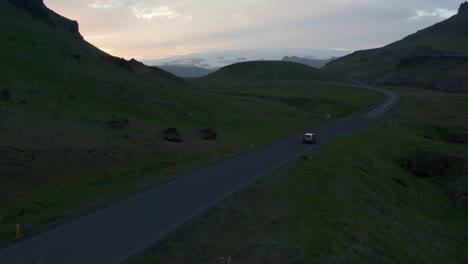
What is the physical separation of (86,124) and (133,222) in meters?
27.2

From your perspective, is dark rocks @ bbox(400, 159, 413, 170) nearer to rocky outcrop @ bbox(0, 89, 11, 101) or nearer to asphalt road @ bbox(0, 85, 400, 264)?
asphalt road @ bbox(0, 85, 400, 264)

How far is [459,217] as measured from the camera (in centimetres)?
3181

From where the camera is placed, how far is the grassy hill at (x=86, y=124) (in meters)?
24.3

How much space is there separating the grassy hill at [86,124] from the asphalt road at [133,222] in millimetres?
1495

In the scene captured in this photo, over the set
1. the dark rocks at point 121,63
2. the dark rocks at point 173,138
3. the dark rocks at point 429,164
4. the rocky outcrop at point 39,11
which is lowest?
the dark rocks at point 429,164

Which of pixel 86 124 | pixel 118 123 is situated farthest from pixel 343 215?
pixel 118 123

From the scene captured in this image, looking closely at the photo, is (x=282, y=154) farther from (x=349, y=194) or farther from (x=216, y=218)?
(x=216, y=218)

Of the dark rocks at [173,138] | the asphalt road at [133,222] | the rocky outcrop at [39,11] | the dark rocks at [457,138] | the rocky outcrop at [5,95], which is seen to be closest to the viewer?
the asphalt road at [133,222]

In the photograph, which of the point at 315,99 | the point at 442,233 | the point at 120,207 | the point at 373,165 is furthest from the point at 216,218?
the point at 315,99

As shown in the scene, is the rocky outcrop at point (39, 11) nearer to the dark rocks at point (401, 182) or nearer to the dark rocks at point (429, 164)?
the dark rocks at point (429, 164)

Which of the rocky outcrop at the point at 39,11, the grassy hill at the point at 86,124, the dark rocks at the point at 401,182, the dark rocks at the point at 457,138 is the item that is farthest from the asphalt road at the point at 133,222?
the rocky outcrop at the point at 39,11

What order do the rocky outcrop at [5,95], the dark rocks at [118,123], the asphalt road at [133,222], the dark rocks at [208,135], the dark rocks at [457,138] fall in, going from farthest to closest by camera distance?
the dark rocks at [457,138] < the dark rocks at [208,135] < the rocky outcrop at [5,95] < the dark rocks at [118,123] < the asphalt road at [133,222]

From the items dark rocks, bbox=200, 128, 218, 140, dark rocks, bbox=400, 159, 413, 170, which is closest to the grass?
dark rocks, bbox=400, 159, 413, 170

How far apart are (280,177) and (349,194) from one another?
4.66 meters
